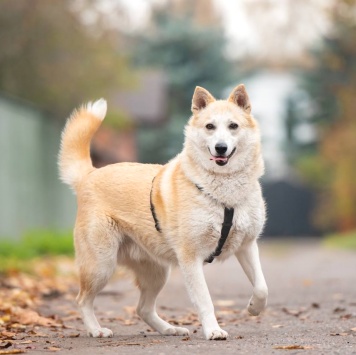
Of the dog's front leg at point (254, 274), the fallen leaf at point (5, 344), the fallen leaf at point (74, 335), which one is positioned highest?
the dog's front leg at point (254, 274)

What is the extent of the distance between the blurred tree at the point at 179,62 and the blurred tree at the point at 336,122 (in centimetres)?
395

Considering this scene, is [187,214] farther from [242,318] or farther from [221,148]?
[242,318]

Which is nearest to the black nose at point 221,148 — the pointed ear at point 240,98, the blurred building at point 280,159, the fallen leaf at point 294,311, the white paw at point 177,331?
the pointed ear at point 240,98

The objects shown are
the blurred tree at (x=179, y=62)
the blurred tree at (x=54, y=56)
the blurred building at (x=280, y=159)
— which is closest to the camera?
the blurred tree at (x=54, y=56)

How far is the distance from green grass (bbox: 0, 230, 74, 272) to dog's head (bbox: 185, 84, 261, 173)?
6.72 metres

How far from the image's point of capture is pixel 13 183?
14898 mm

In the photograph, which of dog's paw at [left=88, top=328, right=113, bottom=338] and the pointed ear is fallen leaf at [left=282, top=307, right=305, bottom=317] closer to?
dog's paw at [left=88, top=328, right=113, bottom=338]

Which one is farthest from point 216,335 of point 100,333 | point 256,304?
point 100,333

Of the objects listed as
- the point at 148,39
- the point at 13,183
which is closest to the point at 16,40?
the point at 13,183

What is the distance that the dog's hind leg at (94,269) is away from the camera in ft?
20.1

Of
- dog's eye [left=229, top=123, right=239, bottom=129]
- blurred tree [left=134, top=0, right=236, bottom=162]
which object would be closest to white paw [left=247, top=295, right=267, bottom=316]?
dog's eye [left=229, top=123, right=239, bottom=129]

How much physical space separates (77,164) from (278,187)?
93.6 ft

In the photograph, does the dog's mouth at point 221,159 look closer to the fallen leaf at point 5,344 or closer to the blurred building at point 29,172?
the fallen leaf at point 5,344

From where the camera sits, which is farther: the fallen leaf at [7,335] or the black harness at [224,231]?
the fallen leaf at [7,335]
